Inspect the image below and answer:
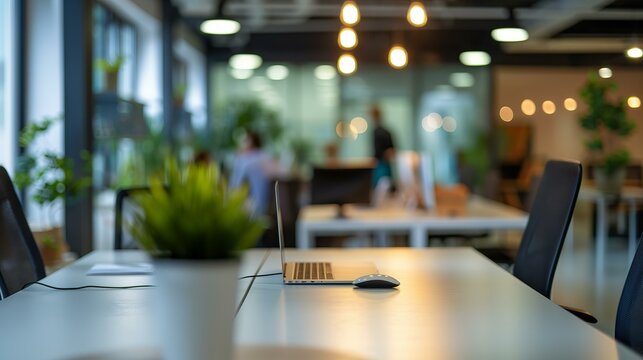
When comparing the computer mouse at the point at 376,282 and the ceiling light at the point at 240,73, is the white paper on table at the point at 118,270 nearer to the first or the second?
the computer mouse at the point at 376,282

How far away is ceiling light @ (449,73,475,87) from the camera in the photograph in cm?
1105

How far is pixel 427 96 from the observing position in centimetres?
1145

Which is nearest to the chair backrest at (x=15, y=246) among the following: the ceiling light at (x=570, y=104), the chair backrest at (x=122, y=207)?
the chair backrest at (x=122, y=207)

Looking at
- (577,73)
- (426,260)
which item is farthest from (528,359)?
(577,73)

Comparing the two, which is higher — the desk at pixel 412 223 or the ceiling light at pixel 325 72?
the ceiling light at pixel 325 72

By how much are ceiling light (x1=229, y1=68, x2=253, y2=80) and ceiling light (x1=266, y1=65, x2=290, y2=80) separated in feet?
0.84

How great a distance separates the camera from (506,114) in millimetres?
10672

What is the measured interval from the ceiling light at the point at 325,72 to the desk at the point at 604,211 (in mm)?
5137

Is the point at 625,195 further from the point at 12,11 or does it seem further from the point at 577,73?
the point at 12,11

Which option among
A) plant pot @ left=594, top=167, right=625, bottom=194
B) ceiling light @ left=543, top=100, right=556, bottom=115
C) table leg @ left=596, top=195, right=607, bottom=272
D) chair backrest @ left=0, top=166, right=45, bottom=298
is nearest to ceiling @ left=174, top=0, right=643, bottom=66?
ceiling light @ left=543, top=100, right=556, bottom=115

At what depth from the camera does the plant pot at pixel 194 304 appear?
55.0 inches

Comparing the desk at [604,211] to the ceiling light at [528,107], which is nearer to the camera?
the desk at [604,211]

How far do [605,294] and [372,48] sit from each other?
5.41 m

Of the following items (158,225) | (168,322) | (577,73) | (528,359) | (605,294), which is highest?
(577,73)
